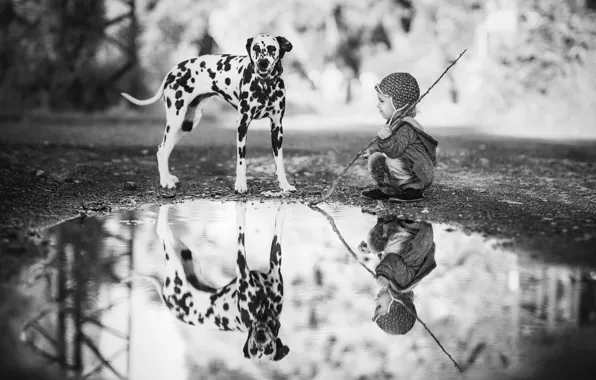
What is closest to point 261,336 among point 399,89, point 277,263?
point 277,263

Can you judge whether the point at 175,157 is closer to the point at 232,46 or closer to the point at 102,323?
the point at 102,323

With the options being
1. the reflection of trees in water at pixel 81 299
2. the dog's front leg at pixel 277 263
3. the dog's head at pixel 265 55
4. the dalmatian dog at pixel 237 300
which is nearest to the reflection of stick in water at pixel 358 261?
the dog's front leg at pixel 277 263

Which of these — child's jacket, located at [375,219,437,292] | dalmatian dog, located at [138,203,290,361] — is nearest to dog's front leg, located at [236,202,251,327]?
dalmatian dog, located at [138,203,290,361]

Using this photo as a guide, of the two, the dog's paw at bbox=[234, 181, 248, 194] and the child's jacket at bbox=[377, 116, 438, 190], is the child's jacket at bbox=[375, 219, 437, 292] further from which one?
the dog's paw at bbox=[234, 181, 248, 194]

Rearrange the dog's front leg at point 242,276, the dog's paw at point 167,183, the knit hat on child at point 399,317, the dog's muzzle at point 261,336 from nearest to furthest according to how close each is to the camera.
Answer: the dog's muzzle at point 261,336
the knit hat on child at point 399,317
the dog's front leg at point 242,276
the dog's paw at point 167,183

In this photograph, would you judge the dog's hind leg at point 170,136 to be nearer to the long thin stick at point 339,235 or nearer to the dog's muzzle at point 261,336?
the long thin stick at point 339,235

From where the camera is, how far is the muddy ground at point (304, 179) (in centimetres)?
695

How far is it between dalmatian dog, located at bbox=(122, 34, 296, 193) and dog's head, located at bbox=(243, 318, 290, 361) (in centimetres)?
398

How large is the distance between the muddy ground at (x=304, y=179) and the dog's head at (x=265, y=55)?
1337 mm

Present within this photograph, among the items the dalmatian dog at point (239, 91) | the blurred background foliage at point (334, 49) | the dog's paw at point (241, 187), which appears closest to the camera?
the dalmatian dog at point (239, 91)

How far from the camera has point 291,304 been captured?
15.8 ft

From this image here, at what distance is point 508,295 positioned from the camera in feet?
16.1

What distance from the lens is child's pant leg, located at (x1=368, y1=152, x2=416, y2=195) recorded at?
7.99 meters

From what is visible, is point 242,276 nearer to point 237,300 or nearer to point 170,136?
point 237,300
